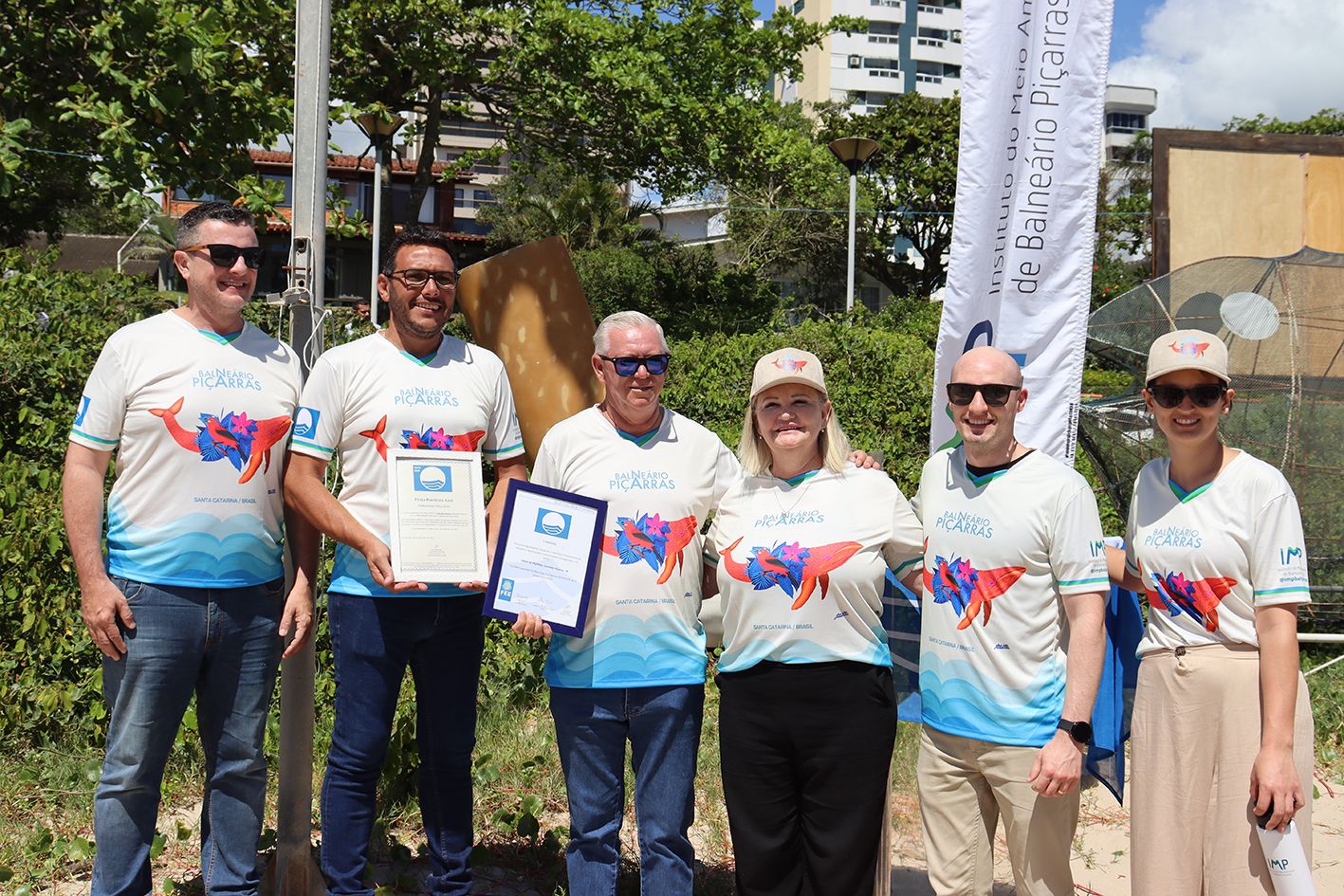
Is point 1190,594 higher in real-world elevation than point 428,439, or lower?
lower

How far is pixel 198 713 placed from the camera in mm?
3428

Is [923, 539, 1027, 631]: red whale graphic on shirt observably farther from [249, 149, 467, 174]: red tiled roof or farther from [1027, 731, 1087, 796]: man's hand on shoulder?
[249, 149, 467, 174]: red tiled roof

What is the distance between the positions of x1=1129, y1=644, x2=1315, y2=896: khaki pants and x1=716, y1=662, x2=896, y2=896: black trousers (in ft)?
2.47

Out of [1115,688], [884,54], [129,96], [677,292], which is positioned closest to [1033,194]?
[1115,688]

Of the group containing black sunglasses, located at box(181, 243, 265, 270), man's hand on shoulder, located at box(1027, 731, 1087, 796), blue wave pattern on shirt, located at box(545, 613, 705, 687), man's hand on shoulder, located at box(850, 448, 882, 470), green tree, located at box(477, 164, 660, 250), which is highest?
green tree, located at box(477, 164, 660, 250)

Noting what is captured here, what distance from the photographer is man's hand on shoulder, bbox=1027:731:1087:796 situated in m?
2.98

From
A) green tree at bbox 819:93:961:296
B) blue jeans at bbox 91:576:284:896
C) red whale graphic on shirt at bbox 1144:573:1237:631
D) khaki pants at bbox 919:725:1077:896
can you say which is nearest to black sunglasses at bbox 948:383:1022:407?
red whale graphic on shirt at bbox 1144:573:1237:631

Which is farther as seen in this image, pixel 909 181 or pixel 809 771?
pixel 909 181

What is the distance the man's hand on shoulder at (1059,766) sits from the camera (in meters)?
2.98

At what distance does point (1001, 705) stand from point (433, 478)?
1841 millimetres

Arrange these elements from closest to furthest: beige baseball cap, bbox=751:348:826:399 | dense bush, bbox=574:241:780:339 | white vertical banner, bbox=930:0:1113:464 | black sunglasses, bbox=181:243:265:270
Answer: beige baseball cap, bbox=751:348:826:399 → black sunglasses, bbox=181:243:265:270 → white vertical banner, bbox=930:0:1113:464 → dense bush, bbox=574:241:780:339

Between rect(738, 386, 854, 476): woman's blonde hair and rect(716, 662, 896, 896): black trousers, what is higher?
rect(738, 386, 854, 476): woman's blonde hair

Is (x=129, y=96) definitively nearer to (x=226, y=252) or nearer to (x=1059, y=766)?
(x=226, y=252)

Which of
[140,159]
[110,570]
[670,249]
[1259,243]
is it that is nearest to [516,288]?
[110,570]
